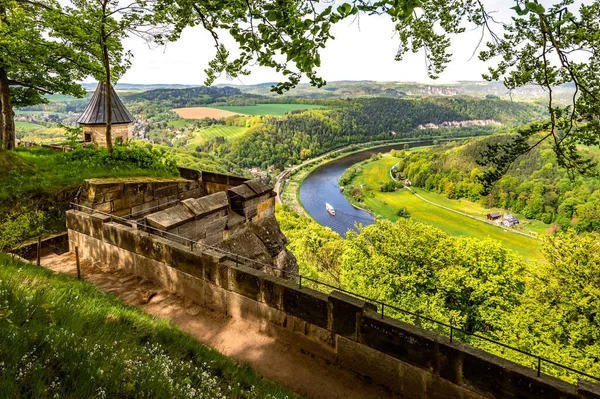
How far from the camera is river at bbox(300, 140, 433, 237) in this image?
78375 millimetres

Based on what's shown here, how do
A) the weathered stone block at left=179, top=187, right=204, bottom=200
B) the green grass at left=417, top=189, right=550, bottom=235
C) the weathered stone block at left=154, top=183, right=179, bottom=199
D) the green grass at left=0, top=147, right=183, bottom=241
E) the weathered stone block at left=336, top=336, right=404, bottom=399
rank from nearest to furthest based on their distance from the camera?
the weathered stone block at left=336, top=336, right=404, bottom=399
the green grass at left=0, top=147, right=183, bottom=241
the weathered stone block at left=154, top=183, right=179, bottom=199
the weathered stone block at left=179, top=187, right=204, bottom=200
the green grass at left=417, top=189, right=550, bottom=235

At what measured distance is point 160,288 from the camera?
21.5 feet

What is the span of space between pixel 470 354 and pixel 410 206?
91659 millimetres

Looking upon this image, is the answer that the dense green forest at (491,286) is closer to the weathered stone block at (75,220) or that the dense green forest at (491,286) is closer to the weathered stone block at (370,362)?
the weathered stone block at (370,362)

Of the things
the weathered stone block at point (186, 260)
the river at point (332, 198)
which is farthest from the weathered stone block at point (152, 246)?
the river at point (332, 198)

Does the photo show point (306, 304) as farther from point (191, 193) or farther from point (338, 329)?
point (191, 193)

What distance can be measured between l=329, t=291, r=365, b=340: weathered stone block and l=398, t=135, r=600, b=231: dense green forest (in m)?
46.7

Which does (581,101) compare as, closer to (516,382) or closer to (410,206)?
(516,382)

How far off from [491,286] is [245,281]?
18.8 metres

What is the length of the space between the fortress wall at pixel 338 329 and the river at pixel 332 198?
42.8 metres

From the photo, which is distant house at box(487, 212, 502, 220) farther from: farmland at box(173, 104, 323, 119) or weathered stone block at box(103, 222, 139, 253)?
farmland at box(173, 104, 323, 119)

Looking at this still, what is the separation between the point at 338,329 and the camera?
15.9 ft

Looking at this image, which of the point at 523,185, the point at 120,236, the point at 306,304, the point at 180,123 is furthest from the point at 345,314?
the point at 180,123

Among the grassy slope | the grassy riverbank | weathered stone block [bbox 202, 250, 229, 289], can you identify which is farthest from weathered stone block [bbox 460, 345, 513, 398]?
the grassy riverbank
